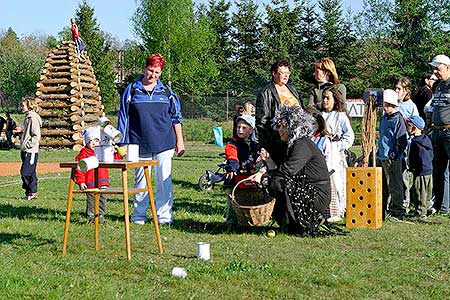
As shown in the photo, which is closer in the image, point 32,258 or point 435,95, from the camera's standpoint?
point 32,258

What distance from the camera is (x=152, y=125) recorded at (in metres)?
8.83

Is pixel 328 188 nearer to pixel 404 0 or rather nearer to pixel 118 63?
pixel 404 0

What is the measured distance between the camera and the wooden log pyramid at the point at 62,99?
91.4ft

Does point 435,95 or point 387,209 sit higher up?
point 435,95

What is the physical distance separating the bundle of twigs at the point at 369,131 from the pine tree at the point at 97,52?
4222 cm

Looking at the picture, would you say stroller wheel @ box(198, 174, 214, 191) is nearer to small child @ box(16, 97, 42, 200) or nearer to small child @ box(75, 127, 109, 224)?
small child @ box(16, 97, 42, 200)

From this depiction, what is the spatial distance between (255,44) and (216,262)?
5047cm

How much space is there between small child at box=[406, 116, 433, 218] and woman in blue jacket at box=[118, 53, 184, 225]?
325 cm

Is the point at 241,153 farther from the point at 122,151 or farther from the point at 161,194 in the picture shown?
the point at 122,151

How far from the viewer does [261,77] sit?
52.1m

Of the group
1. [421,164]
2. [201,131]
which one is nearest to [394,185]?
[421,164]

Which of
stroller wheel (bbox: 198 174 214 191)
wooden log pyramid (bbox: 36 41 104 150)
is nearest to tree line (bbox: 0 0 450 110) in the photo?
wooden log pyramid (bbox: 36 41 104 150)

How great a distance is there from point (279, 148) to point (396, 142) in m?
1.93

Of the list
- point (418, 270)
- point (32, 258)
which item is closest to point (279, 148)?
point (418, 270)
